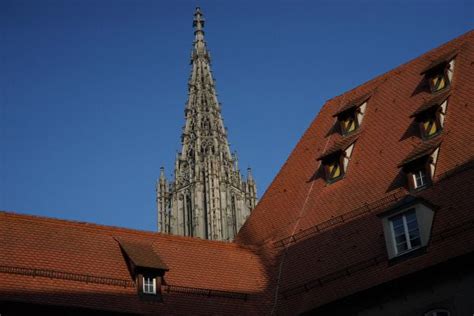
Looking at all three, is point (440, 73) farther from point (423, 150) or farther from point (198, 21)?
point (198, 21)

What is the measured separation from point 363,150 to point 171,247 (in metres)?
6.23

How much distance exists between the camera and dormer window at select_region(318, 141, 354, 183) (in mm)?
26328

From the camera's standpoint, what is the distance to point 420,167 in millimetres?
23484

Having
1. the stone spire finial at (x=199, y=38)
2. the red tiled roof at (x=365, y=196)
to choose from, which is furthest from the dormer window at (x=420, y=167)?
the stone spire finial at (x=199, y=38)

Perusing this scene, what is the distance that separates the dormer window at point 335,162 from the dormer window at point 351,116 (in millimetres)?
1177

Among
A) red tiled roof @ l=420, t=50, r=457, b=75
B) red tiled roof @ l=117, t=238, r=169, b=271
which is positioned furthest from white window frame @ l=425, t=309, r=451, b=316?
red tiled roof @ l=420, t=50, r=457, b=75

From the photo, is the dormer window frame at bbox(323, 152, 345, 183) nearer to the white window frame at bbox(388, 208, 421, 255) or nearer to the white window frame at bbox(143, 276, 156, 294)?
the white window frame at bbox(388, 208, 421, 255)

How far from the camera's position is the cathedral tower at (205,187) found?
84.4 m

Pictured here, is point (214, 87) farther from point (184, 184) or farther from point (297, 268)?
point (297, 268)

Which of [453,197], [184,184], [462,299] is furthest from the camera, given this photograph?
[184,184]

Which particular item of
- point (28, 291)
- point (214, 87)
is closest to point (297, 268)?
point (28, 291)

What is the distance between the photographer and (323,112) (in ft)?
98.9

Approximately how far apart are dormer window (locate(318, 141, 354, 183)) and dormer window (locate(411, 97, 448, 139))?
240cm

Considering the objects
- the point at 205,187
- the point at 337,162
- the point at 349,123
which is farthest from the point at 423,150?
the point at 205,187
